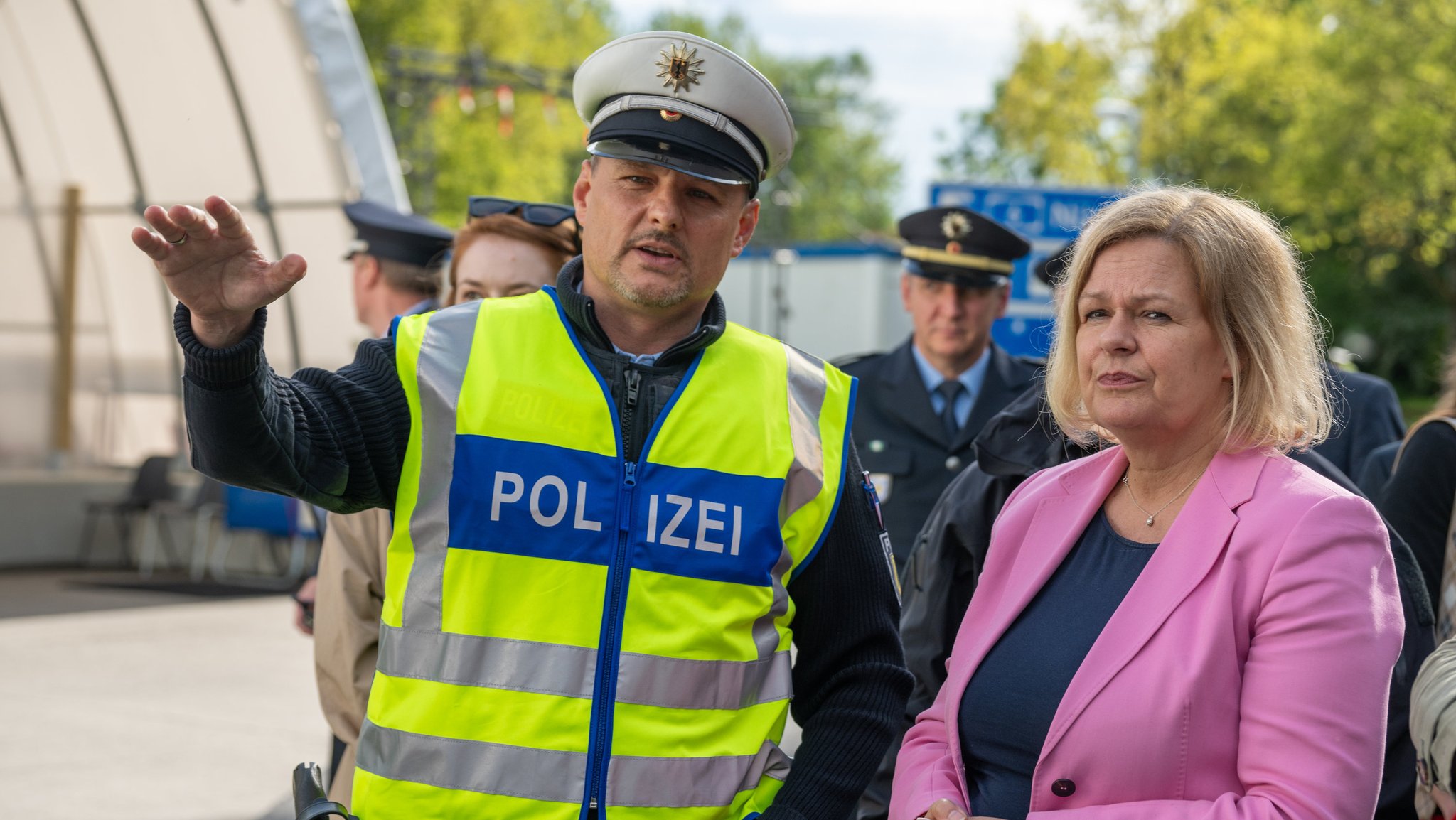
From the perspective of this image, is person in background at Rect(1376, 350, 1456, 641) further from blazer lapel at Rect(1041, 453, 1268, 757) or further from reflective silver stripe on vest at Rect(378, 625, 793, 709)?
reflective silver stripe on vest at Rect(378, 625, 793, 709)

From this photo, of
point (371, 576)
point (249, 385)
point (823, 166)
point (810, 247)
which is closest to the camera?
point (249, 385)

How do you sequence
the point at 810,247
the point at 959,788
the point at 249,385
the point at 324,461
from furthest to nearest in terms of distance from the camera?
the point at 810,247
the point at 959,788
the point at 324,461
the point at 249,385

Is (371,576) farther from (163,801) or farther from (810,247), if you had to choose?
(810,247)

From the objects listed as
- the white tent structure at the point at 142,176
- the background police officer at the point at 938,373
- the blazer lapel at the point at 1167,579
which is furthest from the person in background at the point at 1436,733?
the white tent structure at the point at 142,176

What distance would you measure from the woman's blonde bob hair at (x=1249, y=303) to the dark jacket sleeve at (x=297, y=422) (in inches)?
49.3

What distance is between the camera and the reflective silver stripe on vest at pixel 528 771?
7.82 feet

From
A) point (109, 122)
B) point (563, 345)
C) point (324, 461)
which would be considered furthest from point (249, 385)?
point (109, 122)

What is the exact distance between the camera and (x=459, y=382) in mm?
2508

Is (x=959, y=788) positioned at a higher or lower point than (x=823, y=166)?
lower

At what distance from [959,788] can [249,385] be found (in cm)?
135

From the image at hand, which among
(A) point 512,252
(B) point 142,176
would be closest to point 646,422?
(A) point 512,252

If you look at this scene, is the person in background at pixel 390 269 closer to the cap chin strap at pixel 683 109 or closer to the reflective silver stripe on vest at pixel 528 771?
the cap chin strap at pixel 683 109

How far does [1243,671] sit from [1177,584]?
17 centimetres

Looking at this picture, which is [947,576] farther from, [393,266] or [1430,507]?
[393,266]
